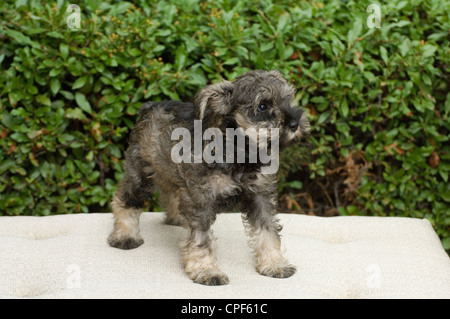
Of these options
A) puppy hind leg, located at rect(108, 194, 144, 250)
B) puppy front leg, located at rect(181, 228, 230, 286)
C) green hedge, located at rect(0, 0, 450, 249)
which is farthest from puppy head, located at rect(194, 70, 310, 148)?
green hedge, located at rect(0, 0, 450, 249)

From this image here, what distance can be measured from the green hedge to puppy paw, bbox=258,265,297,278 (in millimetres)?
1917

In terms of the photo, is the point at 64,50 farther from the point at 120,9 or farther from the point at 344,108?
the point at 344,108

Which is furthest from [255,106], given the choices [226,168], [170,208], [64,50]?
[64,50]

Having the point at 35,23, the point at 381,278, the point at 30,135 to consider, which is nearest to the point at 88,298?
the point at 381,278

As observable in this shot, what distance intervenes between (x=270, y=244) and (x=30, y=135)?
2.49 meters

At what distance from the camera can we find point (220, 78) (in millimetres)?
5199

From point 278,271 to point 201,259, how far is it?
508 mm

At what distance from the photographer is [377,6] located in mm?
5441

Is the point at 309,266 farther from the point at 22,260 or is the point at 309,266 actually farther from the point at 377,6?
the point at 377,6

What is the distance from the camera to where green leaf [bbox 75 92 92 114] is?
17.4 feet

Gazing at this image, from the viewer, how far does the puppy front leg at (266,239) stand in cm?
387

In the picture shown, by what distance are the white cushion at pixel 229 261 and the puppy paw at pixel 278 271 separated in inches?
2.2

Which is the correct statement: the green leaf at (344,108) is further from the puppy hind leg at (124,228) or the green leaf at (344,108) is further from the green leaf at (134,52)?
the puppy hind leg at (124,228)

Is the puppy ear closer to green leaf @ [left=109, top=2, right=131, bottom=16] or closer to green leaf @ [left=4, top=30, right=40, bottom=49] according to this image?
green leaf @ [left=109, top=2, right=131, bottom=16]
